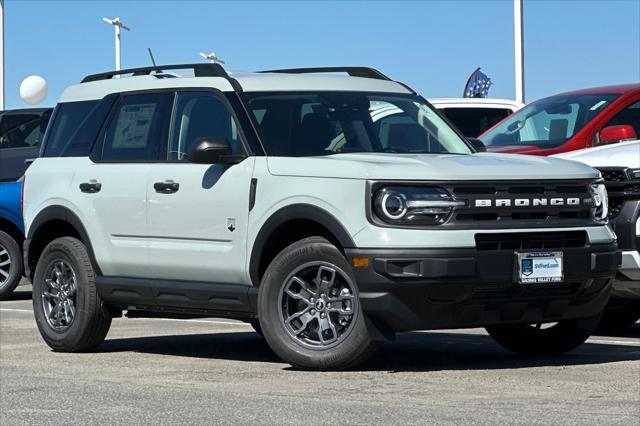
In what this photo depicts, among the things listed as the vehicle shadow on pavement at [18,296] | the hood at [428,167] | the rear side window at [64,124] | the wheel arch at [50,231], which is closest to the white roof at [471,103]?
the vehicle shadow on pavement at [18,296]

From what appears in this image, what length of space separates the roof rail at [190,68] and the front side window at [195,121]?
0.15m

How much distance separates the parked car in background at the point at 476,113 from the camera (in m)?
17.7

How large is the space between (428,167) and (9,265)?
992 cm

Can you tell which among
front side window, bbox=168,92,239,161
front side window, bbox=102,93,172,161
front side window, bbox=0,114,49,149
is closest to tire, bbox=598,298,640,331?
front side window, bbox=168,92,239,161

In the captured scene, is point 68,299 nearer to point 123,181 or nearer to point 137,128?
point 123,181

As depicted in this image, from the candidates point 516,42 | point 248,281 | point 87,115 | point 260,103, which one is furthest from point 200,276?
point 516,42

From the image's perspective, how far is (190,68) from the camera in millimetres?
10555

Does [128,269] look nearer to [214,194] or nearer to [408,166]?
[214,194]

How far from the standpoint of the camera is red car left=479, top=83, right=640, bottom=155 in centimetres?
1309

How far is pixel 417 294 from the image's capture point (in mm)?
8852

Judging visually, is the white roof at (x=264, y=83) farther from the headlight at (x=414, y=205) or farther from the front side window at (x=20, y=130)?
the front side window at (x=20, y=130)

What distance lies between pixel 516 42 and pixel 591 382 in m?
21.8

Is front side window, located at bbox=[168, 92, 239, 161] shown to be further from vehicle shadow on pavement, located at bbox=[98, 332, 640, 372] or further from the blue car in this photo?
the blue car

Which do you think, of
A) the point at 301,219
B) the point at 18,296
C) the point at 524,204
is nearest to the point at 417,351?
the point at 301,219
